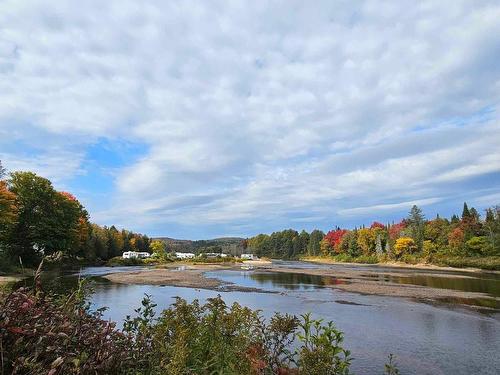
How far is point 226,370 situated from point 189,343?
75 cm

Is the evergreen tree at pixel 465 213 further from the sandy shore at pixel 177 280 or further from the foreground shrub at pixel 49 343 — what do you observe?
the foreground shrub at pixel 49 343

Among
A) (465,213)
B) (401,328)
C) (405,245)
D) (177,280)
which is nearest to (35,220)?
(177,280)

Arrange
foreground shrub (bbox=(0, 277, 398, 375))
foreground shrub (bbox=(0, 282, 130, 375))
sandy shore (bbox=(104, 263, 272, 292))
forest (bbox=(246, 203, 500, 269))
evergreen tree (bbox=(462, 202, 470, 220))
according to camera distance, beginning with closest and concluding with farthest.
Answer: foreground shrub (bbox=(0, 282, 130, 375)) < foreground shrub (bbox=(0, 277, 398, 375)) < sandy shore (bbox=(104, 263, 272, 292)) < forest (bbox=(246, 203, 500, 269)) < evergreen tree (bbox=(462, 202, 470, 220))

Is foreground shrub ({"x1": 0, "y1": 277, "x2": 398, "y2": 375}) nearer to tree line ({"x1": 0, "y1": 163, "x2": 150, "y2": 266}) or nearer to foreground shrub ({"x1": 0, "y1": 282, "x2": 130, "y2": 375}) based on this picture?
foreground shrub ({"x1": 0, "y1": 282, "x2": 130, "y2": 375})

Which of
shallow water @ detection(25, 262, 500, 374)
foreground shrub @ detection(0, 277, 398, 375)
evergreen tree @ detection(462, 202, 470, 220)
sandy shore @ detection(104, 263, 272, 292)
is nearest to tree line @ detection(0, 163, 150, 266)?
sandy shore @ detection(104, 263, 272, 292)

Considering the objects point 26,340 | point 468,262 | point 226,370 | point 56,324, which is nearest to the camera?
point 26,340

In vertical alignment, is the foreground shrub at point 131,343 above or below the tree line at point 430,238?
below

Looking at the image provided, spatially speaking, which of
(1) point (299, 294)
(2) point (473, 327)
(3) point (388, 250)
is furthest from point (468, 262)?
(2) point (473, 327)

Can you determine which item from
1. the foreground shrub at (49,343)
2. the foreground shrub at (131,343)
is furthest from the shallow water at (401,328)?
the foreground shrub at (49,343)

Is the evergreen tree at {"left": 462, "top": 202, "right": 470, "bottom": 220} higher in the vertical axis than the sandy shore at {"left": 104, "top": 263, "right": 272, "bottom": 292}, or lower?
higher

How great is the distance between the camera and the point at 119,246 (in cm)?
12962

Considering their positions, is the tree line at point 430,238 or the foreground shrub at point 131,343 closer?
the foreground shrub at point 131,343

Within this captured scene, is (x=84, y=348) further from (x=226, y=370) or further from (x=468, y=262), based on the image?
(x=468, y=262)

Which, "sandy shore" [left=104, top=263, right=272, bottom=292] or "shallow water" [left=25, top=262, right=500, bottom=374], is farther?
"sandy shore" [left=104, top=263, right=272, bottom=292]
